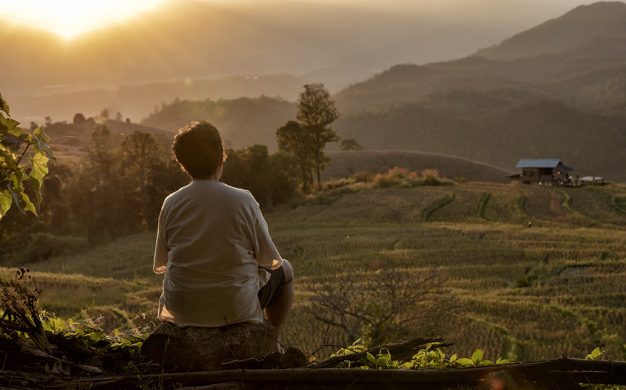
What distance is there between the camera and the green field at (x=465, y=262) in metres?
21.5

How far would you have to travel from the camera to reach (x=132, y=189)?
62312mm

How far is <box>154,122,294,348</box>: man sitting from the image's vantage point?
5434 mm

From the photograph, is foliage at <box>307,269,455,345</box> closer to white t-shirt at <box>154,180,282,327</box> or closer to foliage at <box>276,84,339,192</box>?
white t-shirt at <box>154,180,282,327</box>

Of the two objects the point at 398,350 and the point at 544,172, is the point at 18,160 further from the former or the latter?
the point at 544,172

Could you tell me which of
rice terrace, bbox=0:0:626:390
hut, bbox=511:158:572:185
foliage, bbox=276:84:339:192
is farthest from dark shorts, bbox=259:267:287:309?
hut, bbox=511:158:572:185

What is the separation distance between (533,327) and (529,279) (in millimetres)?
10761

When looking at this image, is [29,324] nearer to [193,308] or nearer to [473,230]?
[193,308]

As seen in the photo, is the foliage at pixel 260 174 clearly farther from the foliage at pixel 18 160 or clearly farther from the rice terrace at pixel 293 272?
the foliage at pixel 18 160

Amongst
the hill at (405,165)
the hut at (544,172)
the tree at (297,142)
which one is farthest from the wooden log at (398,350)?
the hill at (405,165)

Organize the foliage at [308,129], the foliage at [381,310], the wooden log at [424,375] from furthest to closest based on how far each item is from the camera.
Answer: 1. the foliage at [308,129]
2. the foliage at [381,310]
3. the wooden log at [424,375]

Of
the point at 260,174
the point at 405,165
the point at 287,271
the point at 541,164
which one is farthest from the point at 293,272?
the point at 405,165

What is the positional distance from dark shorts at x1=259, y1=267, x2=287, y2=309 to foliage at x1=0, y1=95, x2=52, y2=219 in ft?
6.76

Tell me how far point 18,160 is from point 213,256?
67.6 inches

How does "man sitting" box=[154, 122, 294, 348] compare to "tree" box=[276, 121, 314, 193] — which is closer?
"man sitting" box=[154, 122, 294, 348]
